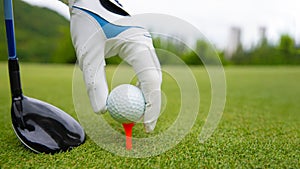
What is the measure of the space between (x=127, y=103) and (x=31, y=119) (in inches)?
20.7

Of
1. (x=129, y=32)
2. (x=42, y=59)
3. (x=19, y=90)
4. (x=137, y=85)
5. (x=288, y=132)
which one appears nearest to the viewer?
(x=129, y=32)

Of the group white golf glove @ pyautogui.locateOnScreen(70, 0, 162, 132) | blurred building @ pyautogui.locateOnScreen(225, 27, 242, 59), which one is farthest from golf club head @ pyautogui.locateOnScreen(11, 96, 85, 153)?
blurred building @ pyautogui.locateOnScreen(225, 27, 242, 59)

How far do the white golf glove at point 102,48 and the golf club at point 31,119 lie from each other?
0.24 metres

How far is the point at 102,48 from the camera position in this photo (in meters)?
1.42

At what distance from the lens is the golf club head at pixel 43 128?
1478 mm

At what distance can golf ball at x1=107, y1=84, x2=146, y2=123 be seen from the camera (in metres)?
1.42

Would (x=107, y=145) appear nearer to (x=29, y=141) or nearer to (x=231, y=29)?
(x=29, y=141)

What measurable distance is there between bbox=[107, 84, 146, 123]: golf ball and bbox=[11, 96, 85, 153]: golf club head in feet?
0.89

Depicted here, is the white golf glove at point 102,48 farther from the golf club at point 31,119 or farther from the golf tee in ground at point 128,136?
the golf club at point 31,119

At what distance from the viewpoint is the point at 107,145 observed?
1.53 meters

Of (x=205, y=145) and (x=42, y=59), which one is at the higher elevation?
(x=205, y=145)

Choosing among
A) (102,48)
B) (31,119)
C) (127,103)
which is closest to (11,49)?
(31,119)

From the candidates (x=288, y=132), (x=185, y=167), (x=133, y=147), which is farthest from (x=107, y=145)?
(x=288, y=132)

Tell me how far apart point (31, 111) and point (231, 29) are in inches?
534
